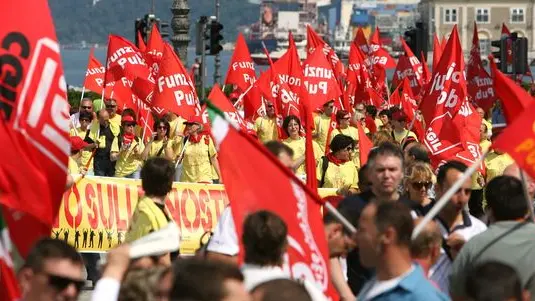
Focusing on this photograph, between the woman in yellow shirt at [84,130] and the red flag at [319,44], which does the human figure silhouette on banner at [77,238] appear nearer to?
the woman in yellow shirt at [84,130]

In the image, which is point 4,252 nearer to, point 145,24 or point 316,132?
point 316,132

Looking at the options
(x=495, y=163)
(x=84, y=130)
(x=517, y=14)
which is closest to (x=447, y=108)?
(x=495, y=163)

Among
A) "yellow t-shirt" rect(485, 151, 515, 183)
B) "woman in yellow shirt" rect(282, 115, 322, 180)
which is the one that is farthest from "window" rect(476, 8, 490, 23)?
"yellow t-shirt" rect(485, 151, 515, 183)

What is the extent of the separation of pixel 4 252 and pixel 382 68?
2475 cm

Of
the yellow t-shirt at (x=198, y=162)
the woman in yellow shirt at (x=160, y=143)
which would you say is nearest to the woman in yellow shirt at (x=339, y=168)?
the yellow t-shirt at (x=198, y=162)

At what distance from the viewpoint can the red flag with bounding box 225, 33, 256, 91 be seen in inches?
1004

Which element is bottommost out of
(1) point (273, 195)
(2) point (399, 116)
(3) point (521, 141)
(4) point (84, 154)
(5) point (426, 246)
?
(4) point (84, 154)

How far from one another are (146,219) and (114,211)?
21.4ft

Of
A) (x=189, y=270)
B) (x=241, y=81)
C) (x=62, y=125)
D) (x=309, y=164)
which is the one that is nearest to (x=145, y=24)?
(x=241, y=81)

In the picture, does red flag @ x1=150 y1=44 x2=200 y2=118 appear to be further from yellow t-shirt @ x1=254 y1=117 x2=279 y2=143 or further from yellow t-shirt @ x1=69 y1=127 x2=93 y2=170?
yellow t-shirt @ x1=254 y1=117 x2=279 y2=143

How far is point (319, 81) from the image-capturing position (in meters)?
22.0

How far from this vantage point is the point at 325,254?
723 centimetres

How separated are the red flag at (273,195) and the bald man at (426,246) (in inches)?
15.3

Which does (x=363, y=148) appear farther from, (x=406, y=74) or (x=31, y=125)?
(x=406, y=74)
